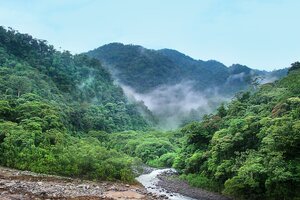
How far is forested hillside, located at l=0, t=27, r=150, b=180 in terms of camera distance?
45000mm

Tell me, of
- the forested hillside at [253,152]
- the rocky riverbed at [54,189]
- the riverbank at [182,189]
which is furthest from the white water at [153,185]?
the forested hillside at [253,152]

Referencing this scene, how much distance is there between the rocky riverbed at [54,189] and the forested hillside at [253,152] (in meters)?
7.71

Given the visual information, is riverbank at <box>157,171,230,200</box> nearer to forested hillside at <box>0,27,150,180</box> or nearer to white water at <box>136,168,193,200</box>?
white water at <box>136,168,193,200</box>

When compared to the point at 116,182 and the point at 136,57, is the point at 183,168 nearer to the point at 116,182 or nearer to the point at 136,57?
the point at 116,182

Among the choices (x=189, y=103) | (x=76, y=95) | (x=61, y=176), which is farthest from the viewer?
(x=189, y=103)

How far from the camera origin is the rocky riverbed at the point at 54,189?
101ft

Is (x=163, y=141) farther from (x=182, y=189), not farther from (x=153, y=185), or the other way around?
(x=182, y=189)

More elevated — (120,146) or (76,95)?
(76,95)

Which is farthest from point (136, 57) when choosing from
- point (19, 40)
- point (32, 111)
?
point (32, 111)

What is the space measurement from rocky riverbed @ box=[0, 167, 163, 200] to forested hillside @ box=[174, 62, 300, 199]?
7710 mm

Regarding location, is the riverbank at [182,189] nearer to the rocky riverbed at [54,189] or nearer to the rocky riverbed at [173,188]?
the rocky riverbed at [173,188]

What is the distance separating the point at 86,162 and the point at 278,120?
2130cm

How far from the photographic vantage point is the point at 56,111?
203 ft

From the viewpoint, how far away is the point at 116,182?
44.2 m
